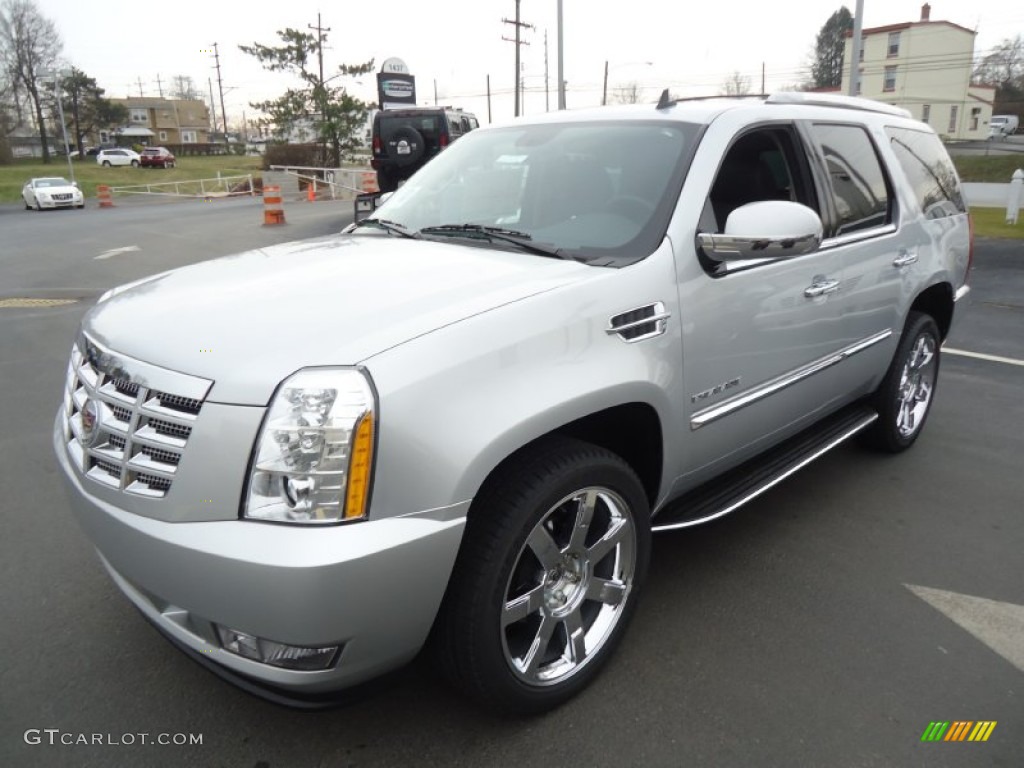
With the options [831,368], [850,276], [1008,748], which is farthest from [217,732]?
[850,276]

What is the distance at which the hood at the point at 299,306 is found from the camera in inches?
77.5

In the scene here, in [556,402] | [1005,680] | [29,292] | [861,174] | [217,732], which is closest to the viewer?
[556,402]

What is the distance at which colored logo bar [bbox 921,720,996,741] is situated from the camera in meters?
2.33

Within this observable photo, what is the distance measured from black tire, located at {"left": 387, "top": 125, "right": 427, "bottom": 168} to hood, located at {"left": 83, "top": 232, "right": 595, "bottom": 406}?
14.4m

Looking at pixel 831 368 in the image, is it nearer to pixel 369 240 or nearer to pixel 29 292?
pixel 369 240

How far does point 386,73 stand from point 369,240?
37.8 m

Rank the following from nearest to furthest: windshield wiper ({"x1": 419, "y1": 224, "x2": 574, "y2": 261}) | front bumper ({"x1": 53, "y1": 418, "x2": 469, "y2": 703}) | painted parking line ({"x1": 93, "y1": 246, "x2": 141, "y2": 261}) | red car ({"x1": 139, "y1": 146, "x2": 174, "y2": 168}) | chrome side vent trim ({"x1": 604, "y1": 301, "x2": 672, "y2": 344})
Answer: front bumper ({"x1": 53, "y1": 418, "x2": 469, "y2": 703}) < chrome side vent trim ({"x1": 604, "y1": 301, "x2": 672, "y2": 344}) < windshield wiper ({"x1": 419, "y1": 224, "x2": 574, "y2": 261}) < painted parking line ({"x1": 93, "y1": 246, "x2": 141, "y2": 261}) < red car ({"x1": 139, "y1": 146, "x2": 174, "y2": 168})

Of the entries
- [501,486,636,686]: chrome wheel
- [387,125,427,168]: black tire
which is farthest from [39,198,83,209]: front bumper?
[501,486,636,686]: chrome wheel

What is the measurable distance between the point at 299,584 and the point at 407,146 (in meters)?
16.2

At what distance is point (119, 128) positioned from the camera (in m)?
79.1

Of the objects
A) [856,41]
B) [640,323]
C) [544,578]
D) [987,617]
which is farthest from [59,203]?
[987,617]

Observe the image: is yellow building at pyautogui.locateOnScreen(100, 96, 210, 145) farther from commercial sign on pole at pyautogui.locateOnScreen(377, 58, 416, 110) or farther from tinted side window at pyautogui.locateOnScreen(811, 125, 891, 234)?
tinted side window at pyautogui.locateOnScreen(811, 125, 891, 234)

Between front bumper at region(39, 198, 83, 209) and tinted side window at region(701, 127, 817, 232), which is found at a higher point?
tinted side window at region(701, 127, 817, 232)

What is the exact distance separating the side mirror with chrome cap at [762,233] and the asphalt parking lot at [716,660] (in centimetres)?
136
